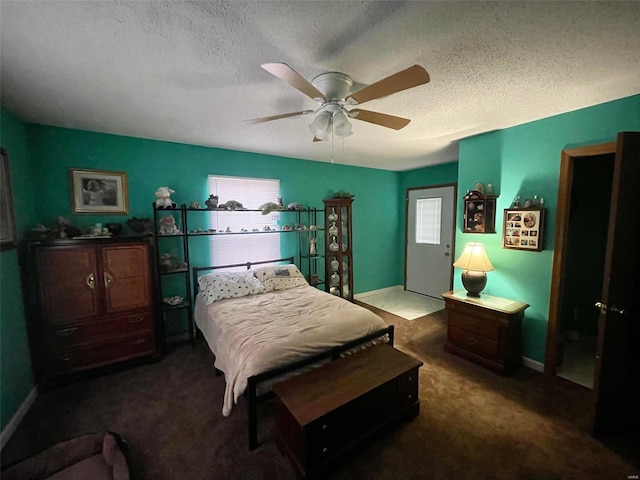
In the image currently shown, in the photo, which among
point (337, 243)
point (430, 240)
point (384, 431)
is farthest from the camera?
point (430, 240)

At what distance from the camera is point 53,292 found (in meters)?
2.26

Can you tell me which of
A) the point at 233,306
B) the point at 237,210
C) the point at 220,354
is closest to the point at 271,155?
the point at 237,210

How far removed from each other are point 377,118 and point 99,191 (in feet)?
9.59

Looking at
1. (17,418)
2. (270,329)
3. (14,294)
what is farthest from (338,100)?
(17,418)

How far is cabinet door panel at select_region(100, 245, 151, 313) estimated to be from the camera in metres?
2.46

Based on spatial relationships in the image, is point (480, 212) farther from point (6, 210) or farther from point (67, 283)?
point (6, 210)

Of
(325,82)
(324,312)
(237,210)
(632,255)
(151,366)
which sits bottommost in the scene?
(151,366)

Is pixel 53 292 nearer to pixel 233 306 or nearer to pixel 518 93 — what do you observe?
pixel 233 306

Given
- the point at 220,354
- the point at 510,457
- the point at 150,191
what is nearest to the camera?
the point at 510,457

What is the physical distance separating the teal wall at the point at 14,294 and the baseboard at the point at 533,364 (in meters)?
4.41

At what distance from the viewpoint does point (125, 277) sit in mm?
2543

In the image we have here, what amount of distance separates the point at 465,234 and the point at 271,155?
281cm

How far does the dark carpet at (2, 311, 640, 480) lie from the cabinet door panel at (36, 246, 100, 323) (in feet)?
2.22

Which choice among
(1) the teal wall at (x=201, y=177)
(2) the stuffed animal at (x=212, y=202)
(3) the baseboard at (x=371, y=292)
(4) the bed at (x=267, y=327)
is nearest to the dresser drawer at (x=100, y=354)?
(4) the bed at (x=267, y=327)
